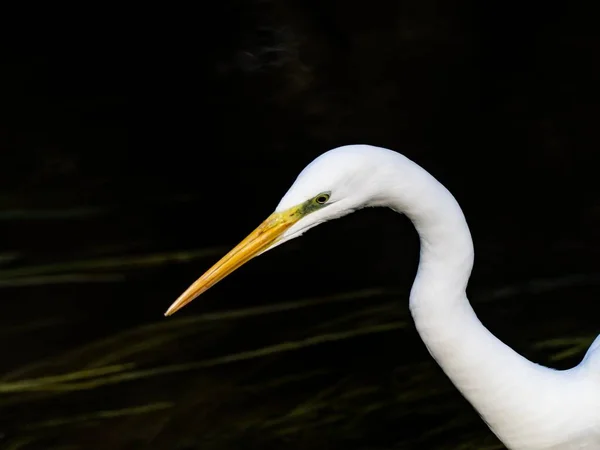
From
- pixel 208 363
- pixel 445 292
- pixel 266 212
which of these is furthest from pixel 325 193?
pixel 208 363

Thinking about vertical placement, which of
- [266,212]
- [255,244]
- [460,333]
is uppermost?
[266,212]

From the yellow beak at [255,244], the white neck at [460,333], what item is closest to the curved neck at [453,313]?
the white neck at [460,333]

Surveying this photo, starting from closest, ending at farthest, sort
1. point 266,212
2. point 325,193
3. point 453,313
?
1. point 325,193
2. point 453,313
3. point 266,212

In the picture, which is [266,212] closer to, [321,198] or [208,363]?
[208,363]

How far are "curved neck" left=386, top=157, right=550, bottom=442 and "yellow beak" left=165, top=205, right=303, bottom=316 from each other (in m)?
0.14

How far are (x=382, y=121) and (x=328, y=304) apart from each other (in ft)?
1.74

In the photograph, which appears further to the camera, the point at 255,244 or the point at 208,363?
the point at 208,363

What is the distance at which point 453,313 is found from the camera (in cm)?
119

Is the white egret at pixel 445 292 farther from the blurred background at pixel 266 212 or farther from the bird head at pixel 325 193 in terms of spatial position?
the blurred background at pixel 266 212

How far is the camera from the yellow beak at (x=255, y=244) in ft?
3.63

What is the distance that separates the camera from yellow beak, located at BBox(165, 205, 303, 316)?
1.11 m

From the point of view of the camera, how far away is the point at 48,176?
6.31 ft

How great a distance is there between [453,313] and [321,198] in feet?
0.91

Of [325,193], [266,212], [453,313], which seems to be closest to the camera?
[325,193]
